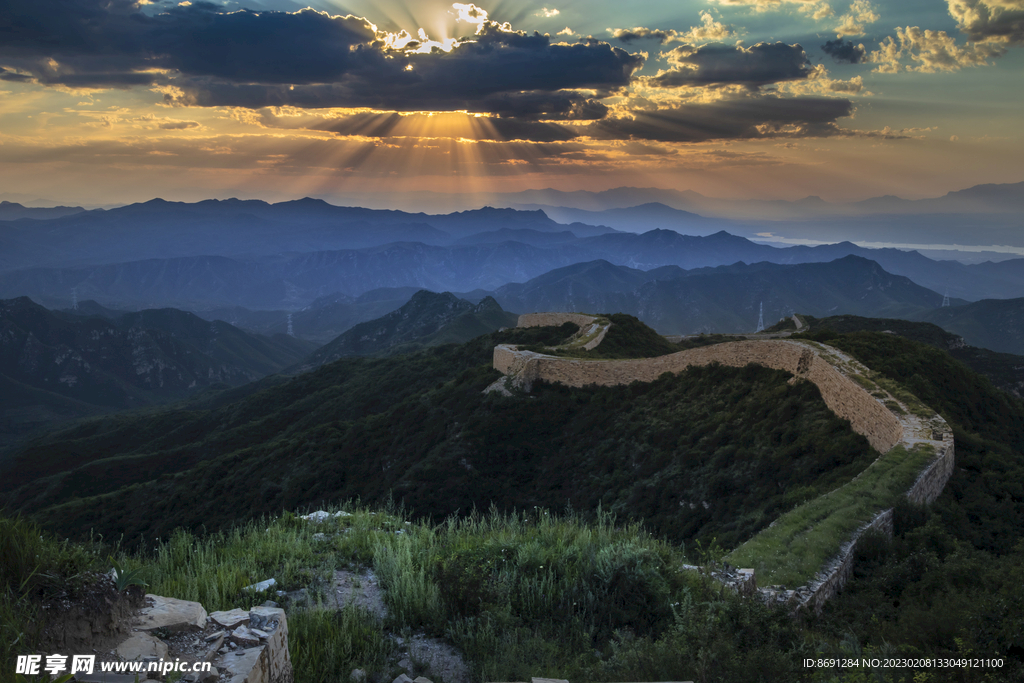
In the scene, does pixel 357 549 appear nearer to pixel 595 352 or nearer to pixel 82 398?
pixel 595 352

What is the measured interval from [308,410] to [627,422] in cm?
6036

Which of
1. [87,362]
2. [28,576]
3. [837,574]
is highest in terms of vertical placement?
[28,576]

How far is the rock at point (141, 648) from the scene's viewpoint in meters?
3.85

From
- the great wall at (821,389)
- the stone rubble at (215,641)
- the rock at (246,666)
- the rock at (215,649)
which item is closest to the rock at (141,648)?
the stone rubble at (215,641)

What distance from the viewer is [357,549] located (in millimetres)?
7578

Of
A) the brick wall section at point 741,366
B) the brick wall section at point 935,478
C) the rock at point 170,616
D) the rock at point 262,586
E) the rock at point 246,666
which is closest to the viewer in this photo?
the rock at point 246,666

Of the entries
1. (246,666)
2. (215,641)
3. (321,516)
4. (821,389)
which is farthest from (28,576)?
(821,389)

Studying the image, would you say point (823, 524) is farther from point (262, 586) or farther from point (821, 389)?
point (821, 389)

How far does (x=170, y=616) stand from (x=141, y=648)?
44 cm

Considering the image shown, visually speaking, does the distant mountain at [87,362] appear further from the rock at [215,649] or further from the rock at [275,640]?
the rock at [215,649]

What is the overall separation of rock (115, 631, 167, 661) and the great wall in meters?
6.47

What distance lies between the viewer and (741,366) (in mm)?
25625

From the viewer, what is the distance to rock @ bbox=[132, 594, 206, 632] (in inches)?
166

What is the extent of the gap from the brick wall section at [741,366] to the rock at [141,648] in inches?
634
